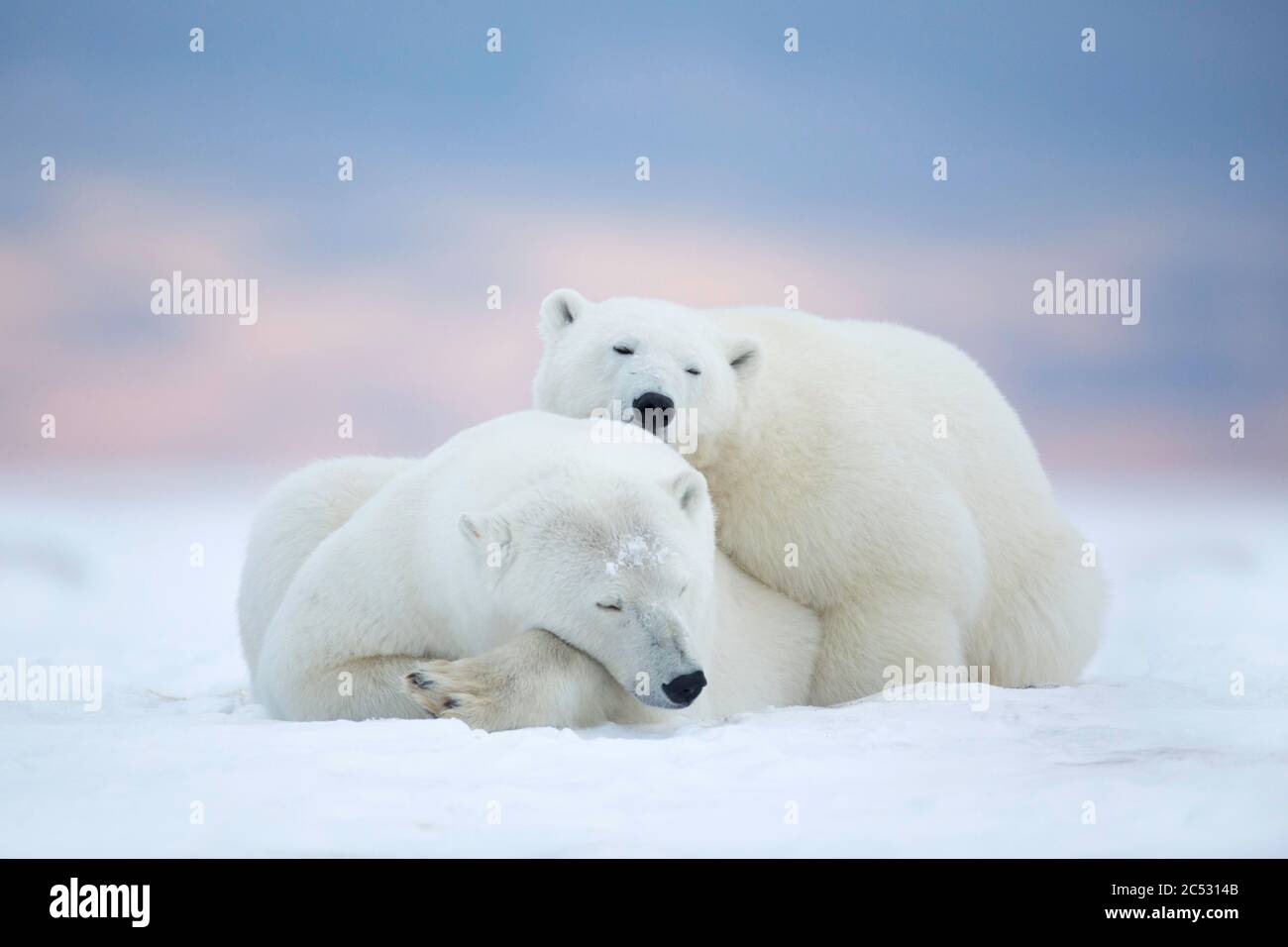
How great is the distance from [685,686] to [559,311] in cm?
296

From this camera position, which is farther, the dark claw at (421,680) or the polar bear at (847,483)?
the polar bear at (847,483)

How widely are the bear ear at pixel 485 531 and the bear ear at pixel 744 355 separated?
7.19 ft

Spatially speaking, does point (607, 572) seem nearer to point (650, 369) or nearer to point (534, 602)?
point (534, 602)

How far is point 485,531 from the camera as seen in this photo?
583 centimetres

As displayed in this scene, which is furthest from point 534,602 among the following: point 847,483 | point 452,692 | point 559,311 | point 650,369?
point 559,311

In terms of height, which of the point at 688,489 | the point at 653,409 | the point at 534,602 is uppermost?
the point at 653,409

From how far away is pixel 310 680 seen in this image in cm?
640

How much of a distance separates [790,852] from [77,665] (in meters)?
7.87

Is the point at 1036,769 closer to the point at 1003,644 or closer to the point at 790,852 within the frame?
the point at 790,852

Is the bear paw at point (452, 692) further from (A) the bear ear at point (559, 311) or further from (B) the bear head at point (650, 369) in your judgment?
(A) the bear ear at point (559, 311)

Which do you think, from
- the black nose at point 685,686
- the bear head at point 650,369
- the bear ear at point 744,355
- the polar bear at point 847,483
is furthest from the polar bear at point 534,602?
the bear ear at point 744,355

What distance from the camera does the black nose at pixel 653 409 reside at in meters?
7.08

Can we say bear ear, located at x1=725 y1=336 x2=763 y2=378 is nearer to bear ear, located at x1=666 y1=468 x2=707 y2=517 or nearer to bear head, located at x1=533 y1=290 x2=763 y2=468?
bear head, located at x1=533 y1=290 x2=763 y2=468

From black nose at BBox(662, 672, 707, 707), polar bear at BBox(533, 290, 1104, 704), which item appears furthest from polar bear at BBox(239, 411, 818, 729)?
polar bear at BBox(533, 290, 1104, 704)
